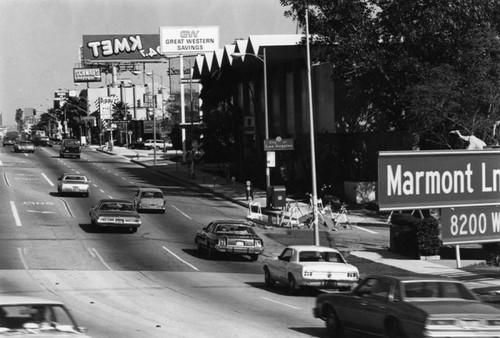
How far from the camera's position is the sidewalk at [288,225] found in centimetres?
2882

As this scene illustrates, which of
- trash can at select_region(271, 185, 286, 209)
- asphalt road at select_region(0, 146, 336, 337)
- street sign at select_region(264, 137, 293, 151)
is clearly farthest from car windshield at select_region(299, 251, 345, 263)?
street sign at select_region(264, 137, 293, 151)

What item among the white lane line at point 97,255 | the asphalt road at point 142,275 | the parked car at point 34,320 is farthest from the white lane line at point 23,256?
the parked car at point 34,320

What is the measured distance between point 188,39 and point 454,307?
10624cm

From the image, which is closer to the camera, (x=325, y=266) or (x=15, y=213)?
(x=325, y=266)

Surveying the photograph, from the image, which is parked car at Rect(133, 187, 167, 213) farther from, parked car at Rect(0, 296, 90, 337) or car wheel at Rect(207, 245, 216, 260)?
parked car at Rect(0, 296, 90, 337)

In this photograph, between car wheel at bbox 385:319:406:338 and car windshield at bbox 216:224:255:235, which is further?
car windshield at bbox 216:224:255:235

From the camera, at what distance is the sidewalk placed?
28819mm

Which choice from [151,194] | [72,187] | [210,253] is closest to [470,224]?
[210,253]

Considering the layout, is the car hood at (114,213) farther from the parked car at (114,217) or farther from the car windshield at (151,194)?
the car windshield at (151,194)

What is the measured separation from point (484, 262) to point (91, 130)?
15842 centimetres

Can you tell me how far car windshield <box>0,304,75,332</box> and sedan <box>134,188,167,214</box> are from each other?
37.8m

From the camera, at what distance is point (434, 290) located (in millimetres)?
15656

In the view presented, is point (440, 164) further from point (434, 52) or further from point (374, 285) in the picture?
Answer: point (434, 52)

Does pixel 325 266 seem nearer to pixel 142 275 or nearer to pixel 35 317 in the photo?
pixel 142 275
